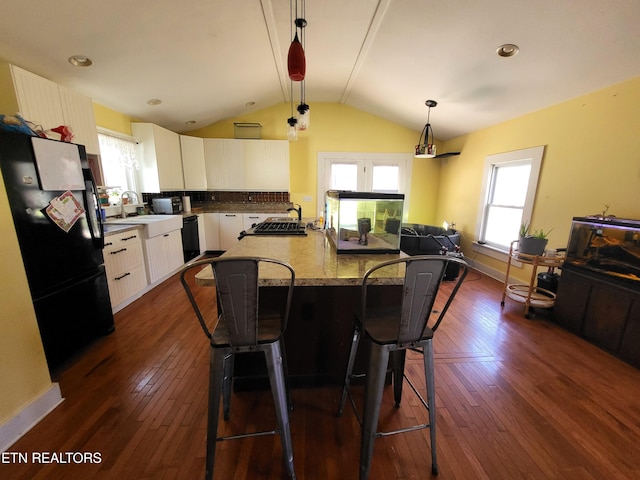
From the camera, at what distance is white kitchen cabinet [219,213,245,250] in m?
4.61

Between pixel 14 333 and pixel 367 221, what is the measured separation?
6.76 ft

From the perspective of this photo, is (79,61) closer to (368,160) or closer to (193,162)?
(193,162)

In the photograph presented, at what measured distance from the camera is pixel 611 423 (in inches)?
57.3

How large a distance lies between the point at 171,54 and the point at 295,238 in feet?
7.71

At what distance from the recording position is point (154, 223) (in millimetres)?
3096

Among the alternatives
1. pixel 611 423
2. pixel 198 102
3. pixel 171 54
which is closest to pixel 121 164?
pixel 198 102

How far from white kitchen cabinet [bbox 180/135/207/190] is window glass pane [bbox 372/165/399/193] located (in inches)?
132

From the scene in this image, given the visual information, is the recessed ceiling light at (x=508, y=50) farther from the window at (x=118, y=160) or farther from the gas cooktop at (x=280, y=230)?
the window at (x=118, y=160)

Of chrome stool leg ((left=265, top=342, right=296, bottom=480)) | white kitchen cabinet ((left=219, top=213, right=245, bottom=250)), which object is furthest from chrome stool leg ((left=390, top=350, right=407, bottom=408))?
white kitchen cabinet ((left=219, top=213, right=245, bottom=250))

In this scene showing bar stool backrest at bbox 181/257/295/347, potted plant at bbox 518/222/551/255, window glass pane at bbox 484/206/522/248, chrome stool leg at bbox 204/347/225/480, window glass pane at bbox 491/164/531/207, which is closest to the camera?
bar stool backrest at bbox 181/257/295/347

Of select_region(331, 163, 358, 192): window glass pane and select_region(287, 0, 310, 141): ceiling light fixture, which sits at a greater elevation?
select_region(287, 0, 310, 141): ceiling light fixture

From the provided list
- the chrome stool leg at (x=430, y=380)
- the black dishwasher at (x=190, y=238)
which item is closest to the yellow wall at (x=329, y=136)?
the black dishwasher at (x=190, y=238)

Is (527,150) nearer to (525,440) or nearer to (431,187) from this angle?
(431,187)

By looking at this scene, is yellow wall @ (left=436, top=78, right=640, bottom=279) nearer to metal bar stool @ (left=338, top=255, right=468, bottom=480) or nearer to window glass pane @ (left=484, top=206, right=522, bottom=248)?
window glass pane @ (left=484, top=206, right=522, bottom=248)
